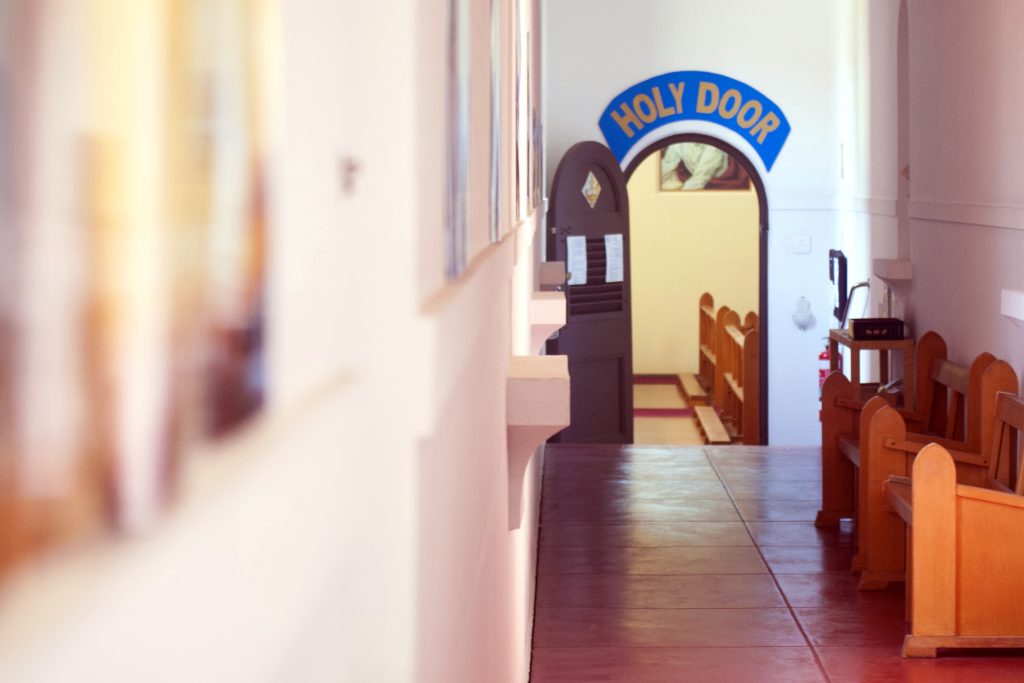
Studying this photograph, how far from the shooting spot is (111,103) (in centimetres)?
34

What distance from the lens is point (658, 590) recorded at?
20.0ft

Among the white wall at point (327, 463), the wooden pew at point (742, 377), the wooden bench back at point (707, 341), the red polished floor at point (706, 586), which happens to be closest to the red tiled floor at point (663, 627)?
the red polished floor at point (706, 586)

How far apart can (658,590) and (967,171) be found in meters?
2.82

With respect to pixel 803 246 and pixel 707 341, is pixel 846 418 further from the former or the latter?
pixel 707 341

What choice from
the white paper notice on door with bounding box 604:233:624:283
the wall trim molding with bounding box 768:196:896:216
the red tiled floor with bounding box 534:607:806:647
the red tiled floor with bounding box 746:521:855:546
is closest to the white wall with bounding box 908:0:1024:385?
the red tiled floor with bounding box 746:521:855:546

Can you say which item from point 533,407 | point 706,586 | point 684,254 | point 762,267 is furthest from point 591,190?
point 533,407

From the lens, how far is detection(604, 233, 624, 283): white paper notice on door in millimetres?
10266

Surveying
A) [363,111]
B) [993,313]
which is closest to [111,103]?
[363,111]

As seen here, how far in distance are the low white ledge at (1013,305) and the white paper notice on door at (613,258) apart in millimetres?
4667

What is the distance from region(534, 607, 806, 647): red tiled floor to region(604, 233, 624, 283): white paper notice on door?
476 centimetres

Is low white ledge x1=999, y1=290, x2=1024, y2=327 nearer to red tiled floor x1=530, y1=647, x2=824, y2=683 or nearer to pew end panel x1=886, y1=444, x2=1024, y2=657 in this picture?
pew end panel x1=886, y1=444, x2=1024, y2=657

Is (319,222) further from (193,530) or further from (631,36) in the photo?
(631,36)

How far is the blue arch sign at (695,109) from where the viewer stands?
35.4 feet

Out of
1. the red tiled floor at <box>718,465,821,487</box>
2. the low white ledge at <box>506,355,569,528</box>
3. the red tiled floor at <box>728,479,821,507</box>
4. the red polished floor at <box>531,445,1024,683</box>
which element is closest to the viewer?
the low white ledge at <box>506,355,569,528</box>
